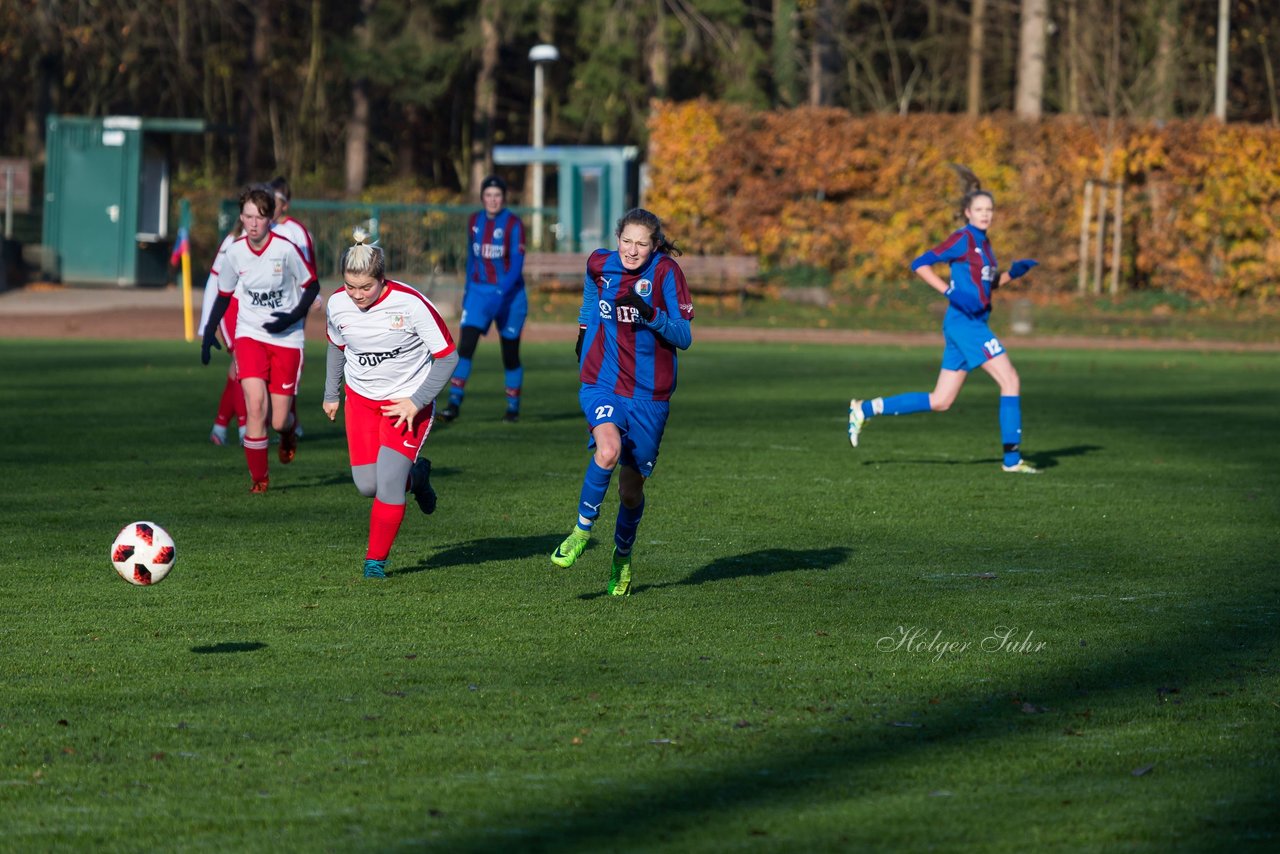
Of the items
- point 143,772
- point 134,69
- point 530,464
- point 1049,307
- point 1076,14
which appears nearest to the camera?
point 143,772

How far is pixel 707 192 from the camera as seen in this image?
3434 centimetres

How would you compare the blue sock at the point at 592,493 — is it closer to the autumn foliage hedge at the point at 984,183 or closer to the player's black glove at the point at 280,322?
the player's black glove at the point at 280,322

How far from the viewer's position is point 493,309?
16547mm

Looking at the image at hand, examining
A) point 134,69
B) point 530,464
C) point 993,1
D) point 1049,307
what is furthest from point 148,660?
point 134,69

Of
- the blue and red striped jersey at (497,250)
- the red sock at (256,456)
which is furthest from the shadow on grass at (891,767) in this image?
the blue and red striped jersey at (497,250)

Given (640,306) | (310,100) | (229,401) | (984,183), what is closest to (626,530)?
(640,306)

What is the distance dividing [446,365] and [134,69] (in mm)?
45797

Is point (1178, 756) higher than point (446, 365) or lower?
lower

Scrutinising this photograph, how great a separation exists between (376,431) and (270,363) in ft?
9.88

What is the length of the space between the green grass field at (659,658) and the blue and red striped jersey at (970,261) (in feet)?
4.46

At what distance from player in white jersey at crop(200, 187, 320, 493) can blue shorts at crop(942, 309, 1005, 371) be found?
4.65m

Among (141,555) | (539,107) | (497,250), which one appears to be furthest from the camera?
(539,107)

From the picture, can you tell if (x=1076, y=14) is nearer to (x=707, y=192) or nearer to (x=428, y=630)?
(x=707, y=192)

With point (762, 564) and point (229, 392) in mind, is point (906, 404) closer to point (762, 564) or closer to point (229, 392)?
point (762, 564)
